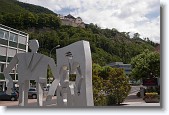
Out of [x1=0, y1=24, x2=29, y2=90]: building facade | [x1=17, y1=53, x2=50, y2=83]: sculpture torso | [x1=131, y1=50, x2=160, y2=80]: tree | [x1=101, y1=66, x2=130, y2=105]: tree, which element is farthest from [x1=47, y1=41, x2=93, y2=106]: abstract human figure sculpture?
→ [x1=131, y1=50, x2=160, y2=80]: tree

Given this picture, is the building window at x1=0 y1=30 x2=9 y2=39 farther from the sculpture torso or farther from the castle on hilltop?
the sculpture torso

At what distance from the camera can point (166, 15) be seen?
7102 millimetres

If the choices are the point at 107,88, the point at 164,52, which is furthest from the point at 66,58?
the point at 107,88

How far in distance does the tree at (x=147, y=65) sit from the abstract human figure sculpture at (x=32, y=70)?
10035mm

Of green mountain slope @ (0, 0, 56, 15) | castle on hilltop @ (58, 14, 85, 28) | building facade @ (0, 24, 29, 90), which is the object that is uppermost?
green mountain slope @ (0, 0, 56, 15)

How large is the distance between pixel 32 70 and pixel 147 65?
1025cm

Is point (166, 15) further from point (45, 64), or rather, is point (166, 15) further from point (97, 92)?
point (97, 92)

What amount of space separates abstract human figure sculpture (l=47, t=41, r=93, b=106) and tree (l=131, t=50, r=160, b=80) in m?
9.24

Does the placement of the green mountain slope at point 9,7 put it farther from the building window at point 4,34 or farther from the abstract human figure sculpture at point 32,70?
the abstract human figure sculpture at point 32,70

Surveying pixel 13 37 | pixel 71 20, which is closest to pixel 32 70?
pixel 71 20

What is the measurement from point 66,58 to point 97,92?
3050 mm

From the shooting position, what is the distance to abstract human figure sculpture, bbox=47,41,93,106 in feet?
23.7

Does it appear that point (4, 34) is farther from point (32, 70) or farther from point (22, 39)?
point (32, 70)

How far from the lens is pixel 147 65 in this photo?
17.0 m
